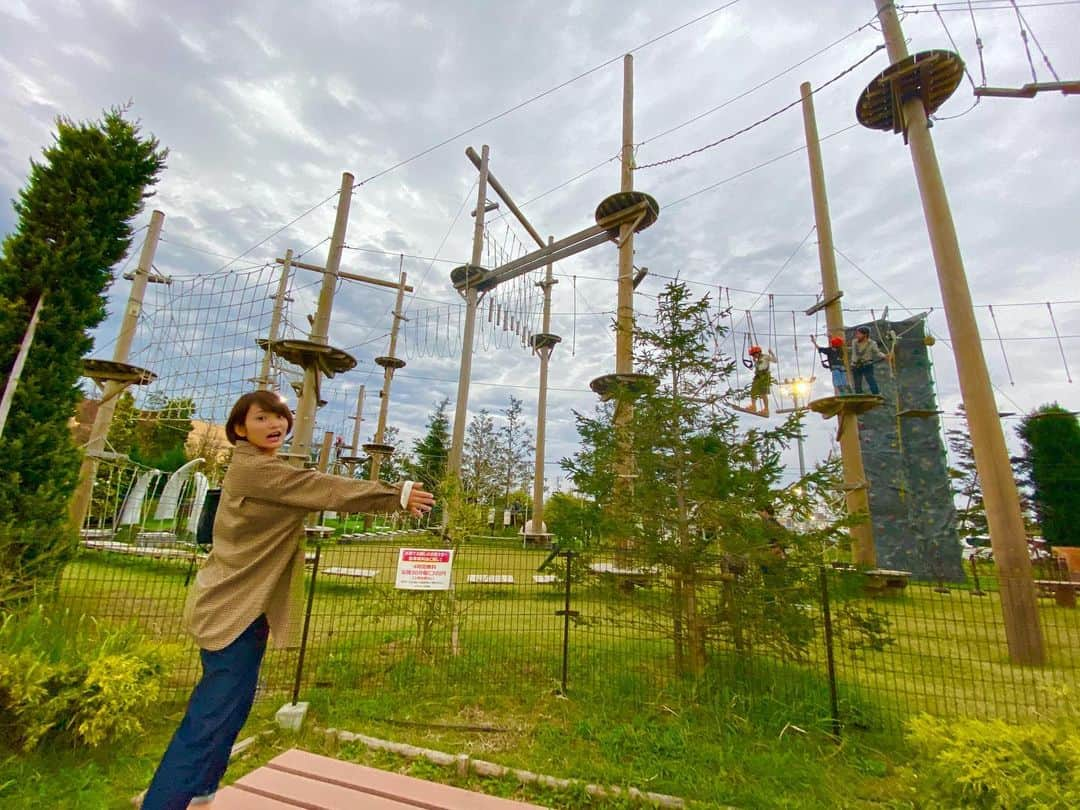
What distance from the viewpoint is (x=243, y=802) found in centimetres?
198

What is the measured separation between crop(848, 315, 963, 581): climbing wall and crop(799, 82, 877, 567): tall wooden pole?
14.4 feet

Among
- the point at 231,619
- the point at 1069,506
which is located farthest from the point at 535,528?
the point at 1069,506

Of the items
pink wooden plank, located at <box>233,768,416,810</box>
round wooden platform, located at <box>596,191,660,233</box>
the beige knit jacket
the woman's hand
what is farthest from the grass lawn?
round wooden platform, located at <box>596,191,660,233</box>

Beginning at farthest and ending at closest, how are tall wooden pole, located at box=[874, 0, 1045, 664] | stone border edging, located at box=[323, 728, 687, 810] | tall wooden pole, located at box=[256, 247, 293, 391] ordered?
1. tall wooden pole, located at box=[256, 247, 293, 391]
2. tall wooden pole, located at box=[874, 0, 1045, 664]
3. stone border edging, located at box=[323, 728, 687, 810]

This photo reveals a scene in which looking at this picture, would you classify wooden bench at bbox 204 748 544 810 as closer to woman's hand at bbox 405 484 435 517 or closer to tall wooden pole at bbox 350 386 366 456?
woman's hand at bbox 405 484 435 517

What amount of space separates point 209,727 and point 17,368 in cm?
381

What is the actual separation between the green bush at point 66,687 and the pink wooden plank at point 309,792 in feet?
2.84

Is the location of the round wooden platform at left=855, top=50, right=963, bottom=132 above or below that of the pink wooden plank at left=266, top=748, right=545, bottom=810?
above

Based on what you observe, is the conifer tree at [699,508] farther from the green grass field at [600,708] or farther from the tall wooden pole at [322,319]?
the tall wooden pole at [322,319]

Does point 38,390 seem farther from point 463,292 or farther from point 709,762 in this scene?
point 463,292

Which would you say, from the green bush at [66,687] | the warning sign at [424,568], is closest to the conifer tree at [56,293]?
the green bush at [66,687]

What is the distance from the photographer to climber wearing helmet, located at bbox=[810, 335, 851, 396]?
315 inches

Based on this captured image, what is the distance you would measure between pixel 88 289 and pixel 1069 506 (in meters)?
20.7

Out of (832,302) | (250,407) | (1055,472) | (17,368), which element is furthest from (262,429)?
(1055,472)
